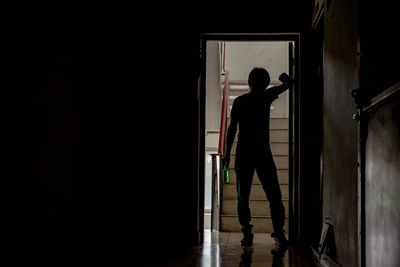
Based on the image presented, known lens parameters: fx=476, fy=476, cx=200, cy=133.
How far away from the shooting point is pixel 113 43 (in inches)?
155

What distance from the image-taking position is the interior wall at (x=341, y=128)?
2176 millimetres

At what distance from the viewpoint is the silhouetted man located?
13.3 feet

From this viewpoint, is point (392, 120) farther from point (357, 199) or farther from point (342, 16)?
point (342, 16)

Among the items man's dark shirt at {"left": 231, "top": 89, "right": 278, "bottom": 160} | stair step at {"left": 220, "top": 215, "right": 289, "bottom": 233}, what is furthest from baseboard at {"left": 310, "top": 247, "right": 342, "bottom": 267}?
stair step at {"left": 220, "top": 215, "right": 289, "bottom": 233}

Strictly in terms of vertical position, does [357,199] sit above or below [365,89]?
below

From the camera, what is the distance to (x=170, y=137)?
13.8 feet

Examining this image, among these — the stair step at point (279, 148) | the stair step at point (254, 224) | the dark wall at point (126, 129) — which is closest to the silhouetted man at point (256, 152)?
the dark wall at point (126, 129)

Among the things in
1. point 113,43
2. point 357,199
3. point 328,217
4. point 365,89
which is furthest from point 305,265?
point 113,43

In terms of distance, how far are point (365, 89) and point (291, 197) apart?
2.43 m

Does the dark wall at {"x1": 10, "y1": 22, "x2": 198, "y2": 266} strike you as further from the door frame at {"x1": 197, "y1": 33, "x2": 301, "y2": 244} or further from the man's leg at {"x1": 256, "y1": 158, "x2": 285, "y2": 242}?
the man's leg at {"x1": 256, "y1": 158, "x2": 285, "y2": 242}

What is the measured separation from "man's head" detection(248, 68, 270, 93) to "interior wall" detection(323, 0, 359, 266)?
113 cm

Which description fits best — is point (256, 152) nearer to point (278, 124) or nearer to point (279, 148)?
point (279, 148)

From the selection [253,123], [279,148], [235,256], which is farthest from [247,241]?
[279,148]

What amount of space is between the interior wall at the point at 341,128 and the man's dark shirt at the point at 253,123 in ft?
3.62
